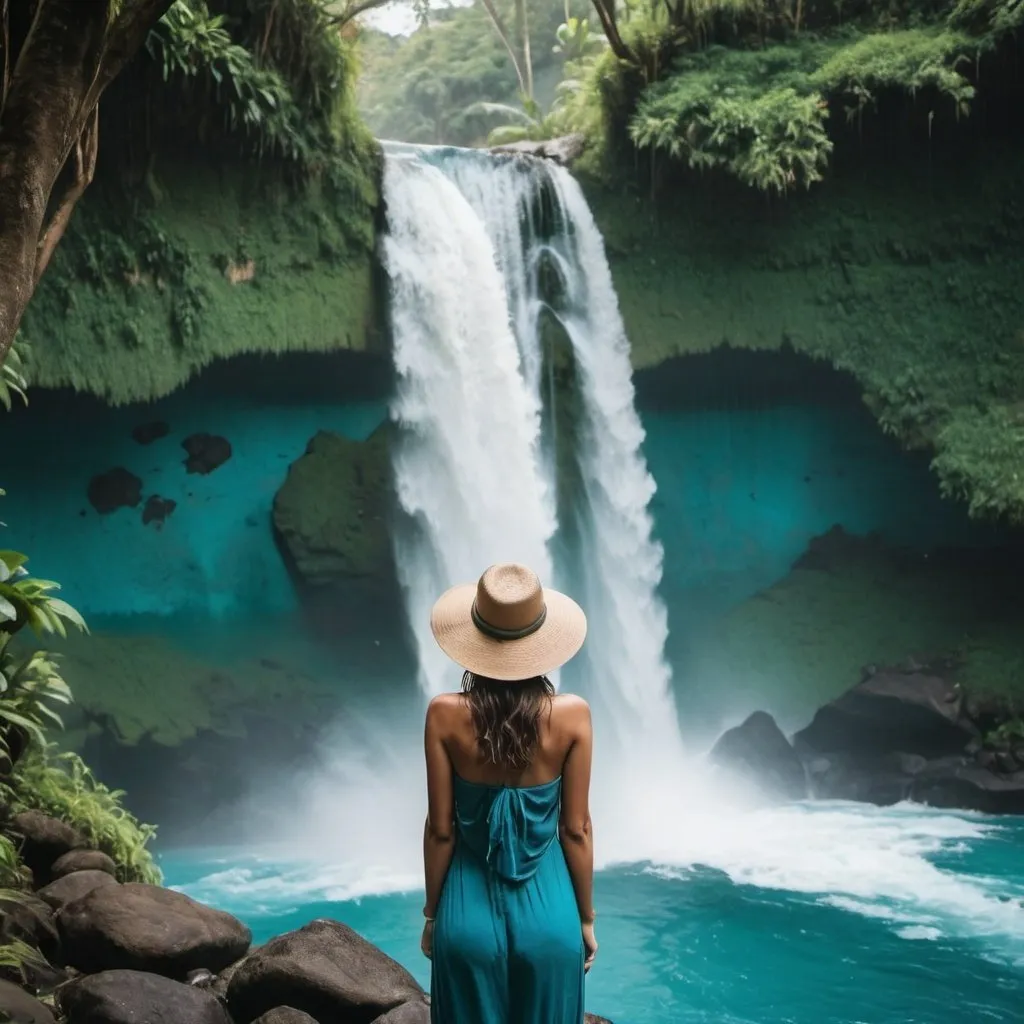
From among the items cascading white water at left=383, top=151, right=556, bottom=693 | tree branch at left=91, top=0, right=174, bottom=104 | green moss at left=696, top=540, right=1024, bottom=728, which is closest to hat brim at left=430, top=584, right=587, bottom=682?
tree branch at left=91, top=0, right=174, bottom=104

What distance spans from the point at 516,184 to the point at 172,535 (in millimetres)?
5297

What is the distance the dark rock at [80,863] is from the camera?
5.14 m

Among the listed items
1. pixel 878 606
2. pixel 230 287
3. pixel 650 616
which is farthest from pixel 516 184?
pixel 878 606

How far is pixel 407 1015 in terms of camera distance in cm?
413

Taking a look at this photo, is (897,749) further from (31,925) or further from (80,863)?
(31,925)

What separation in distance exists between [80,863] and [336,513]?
7.01 meters

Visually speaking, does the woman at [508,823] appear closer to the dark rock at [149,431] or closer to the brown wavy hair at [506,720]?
the brown wavy hair at [506,720]

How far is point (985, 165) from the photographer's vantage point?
12062 mm

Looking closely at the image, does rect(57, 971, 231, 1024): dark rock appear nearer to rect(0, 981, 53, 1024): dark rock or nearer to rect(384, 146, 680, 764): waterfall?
rect(0, 981, 53, 1024): dark rock

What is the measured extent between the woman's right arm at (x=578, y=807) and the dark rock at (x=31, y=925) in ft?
9.05

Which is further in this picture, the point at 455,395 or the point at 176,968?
the point at 455,395

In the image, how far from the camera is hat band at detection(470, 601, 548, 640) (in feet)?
8.64

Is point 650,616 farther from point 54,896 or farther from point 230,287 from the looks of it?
point 54,896

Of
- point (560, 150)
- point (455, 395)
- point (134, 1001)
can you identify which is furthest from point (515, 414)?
point (134, 1001)
